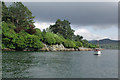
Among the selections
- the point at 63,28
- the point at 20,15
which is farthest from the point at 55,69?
the point at 63,28

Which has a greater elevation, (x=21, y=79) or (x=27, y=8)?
(x=27, y=8)

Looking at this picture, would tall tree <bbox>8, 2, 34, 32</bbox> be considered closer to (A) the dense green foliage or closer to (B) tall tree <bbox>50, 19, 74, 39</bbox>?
(A) the dense green foliage

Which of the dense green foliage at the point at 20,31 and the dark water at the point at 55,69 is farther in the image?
the dense green foliage at the point at 20,31

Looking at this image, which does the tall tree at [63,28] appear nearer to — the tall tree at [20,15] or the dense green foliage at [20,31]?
the dense green foliage at [20,31]

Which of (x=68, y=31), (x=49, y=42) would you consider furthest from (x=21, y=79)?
(x=68, y=31)

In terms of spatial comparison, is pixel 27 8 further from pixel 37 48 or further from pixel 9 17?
pixel 37 48

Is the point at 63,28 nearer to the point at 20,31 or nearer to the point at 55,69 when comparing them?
the point at 20,31

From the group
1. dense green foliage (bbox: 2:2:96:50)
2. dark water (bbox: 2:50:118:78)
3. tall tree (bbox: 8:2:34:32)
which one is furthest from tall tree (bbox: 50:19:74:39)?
dark water (bbox: 2:50:118:78)

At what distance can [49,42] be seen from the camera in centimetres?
10738

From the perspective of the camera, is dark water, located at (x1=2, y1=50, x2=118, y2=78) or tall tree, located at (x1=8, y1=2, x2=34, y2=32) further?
tall tree, located at (x1=8, y1=2, x2=34, y2=32)

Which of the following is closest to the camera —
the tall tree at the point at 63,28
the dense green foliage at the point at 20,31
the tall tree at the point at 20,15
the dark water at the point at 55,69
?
the dark water at the point at 55,69

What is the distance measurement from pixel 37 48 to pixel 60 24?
8190 cm

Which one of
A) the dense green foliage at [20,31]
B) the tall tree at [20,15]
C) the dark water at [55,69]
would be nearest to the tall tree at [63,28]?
the dense green foliage at [20,31]

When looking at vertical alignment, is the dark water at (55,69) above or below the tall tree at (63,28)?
below
